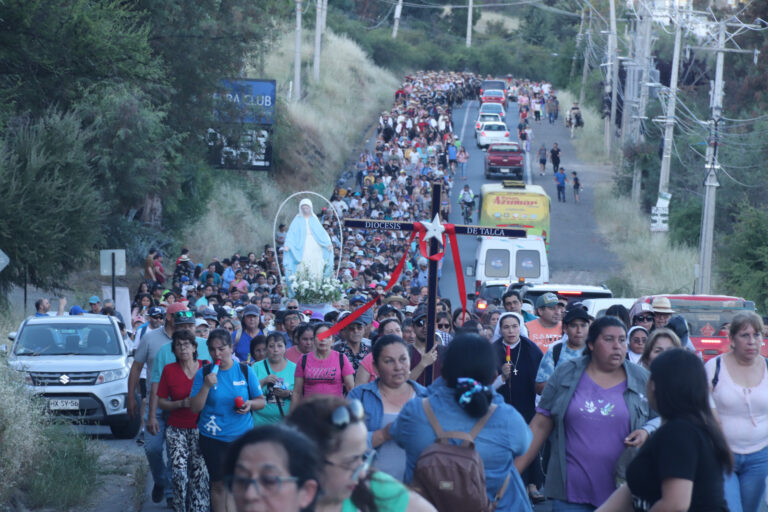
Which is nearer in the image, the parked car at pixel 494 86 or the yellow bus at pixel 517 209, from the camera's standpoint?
the yellow bus at pixel 517 209

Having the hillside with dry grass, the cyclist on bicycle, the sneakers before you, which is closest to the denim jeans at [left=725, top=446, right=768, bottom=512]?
the sneakers

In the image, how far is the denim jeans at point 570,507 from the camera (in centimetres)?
657

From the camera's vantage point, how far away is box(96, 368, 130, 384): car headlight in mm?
15368

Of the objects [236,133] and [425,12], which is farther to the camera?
[425,12]

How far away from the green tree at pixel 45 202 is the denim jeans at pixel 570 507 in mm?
14664

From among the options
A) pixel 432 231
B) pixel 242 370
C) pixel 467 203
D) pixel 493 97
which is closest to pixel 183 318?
pixel 242 370

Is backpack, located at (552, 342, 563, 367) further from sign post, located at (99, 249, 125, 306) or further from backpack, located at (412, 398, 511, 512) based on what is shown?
sign post, located at (99, 249, 125, 306)

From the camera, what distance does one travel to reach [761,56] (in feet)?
162

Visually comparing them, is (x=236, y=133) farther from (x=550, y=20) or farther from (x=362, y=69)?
(x=550, y=20)

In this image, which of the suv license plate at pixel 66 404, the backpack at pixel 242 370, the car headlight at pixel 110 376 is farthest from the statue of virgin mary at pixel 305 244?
the backpack at pixel 242 370

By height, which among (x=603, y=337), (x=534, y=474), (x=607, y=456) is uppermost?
(x=603, y=337)

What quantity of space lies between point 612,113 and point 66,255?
1719 inches

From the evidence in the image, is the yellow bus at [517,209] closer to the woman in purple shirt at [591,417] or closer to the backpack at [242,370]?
the backpack at [242,370]

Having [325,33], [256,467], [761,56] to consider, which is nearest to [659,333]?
[256,467]
